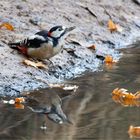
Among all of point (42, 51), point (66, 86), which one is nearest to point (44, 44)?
point (42, 51)

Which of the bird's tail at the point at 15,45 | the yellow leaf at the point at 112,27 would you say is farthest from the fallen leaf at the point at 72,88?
the yellow leaf at the point at 112,27

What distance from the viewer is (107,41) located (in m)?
12.5

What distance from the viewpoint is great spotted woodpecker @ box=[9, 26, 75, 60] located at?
9.89 m

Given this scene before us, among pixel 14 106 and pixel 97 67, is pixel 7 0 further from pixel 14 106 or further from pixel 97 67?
pixel 14 106

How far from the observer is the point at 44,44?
32.4ft

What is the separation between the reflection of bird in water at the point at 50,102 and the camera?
7655mm

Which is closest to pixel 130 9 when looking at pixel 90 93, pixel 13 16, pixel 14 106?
pixel 13 16

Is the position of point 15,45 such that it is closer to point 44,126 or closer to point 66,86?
point 66,86

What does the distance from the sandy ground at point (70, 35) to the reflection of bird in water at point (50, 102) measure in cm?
27

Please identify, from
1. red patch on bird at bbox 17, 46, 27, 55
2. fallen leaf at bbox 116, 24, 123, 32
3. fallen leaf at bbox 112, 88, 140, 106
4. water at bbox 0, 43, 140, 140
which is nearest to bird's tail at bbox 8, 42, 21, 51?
red patch on bird at bbox 17, 46, 27, 55

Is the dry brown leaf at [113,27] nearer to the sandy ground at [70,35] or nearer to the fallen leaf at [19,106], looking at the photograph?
the sandy ground at [70,35]

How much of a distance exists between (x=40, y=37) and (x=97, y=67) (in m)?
1.26

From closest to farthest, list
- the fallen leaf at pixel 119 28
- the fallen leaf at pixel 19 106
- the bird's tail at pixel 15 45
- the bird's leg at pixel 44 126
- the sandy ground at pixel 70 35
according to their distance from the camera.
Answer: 1. the bird's leg at pixel 44 126
2. the fallen leaf at pixel 19 106
3. the sandy ground at pixel 70 35
4. the bird's tail at pixel 15 45
5. the fallen leaf at pixel 119 28

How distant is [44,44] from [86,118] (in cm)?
259
